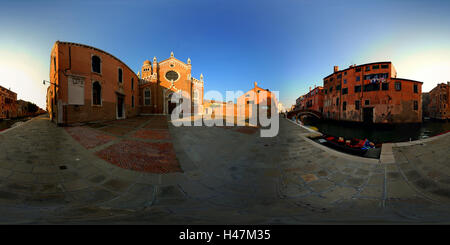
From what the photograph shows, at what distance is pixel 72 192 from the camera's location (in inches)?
117

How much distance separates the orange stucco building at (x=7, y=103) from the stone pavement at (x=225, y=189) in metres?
35.7

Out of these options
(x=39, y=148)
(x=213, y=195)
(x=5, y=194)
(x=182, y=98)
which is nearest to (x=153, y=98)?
(x=182, y=98)

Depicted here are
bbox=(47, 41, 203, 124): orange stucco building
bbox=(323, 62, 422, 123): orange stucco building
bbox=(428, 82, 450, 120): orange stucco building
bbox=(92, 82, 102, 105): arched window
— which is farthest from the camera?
bbox=(428, 82, 450, 120): orange stucco building

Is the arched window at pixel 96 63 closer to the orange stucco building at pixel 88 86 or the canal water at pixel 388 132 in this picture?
the orange stucco building at pixel 88 86

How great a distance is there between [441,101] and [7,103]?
3555 inches

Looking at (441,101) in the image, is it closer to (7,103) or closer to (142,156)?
(142,156)

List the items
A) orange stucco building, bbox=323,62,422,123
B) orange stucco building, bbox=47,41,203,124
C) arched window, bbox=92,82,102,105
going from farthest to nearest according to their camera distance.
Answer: orange stucco building, bbox=323,62,422,123
arched window, bbox=92,82,102,105
orange stucco building, bbox=47,41,203,124

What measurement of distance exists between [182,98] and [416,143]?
2320 cm

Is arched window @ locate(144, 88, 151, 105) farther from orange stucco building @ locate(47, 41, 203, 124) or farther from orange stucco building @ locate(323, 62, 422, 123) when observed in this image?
orange stucco building @ locate(323, 62, 422, 123)

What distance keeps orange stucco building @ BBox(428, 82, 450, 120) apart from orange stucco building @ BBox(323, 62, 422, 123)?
64.2 ft

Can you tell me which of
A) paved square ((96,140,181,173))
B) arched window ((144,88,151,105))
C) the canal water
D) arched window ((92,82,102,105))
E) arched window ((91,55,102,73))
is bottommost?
the canal water

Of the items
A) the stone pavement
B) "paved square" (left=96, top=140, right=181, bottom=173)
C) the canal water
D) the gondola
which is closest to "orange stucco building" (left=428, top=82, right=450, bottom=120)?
the canal water

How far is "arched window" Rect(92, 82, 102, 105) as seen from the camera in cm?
1150

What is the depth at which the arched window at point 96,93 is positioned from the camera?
11501 millimetres
